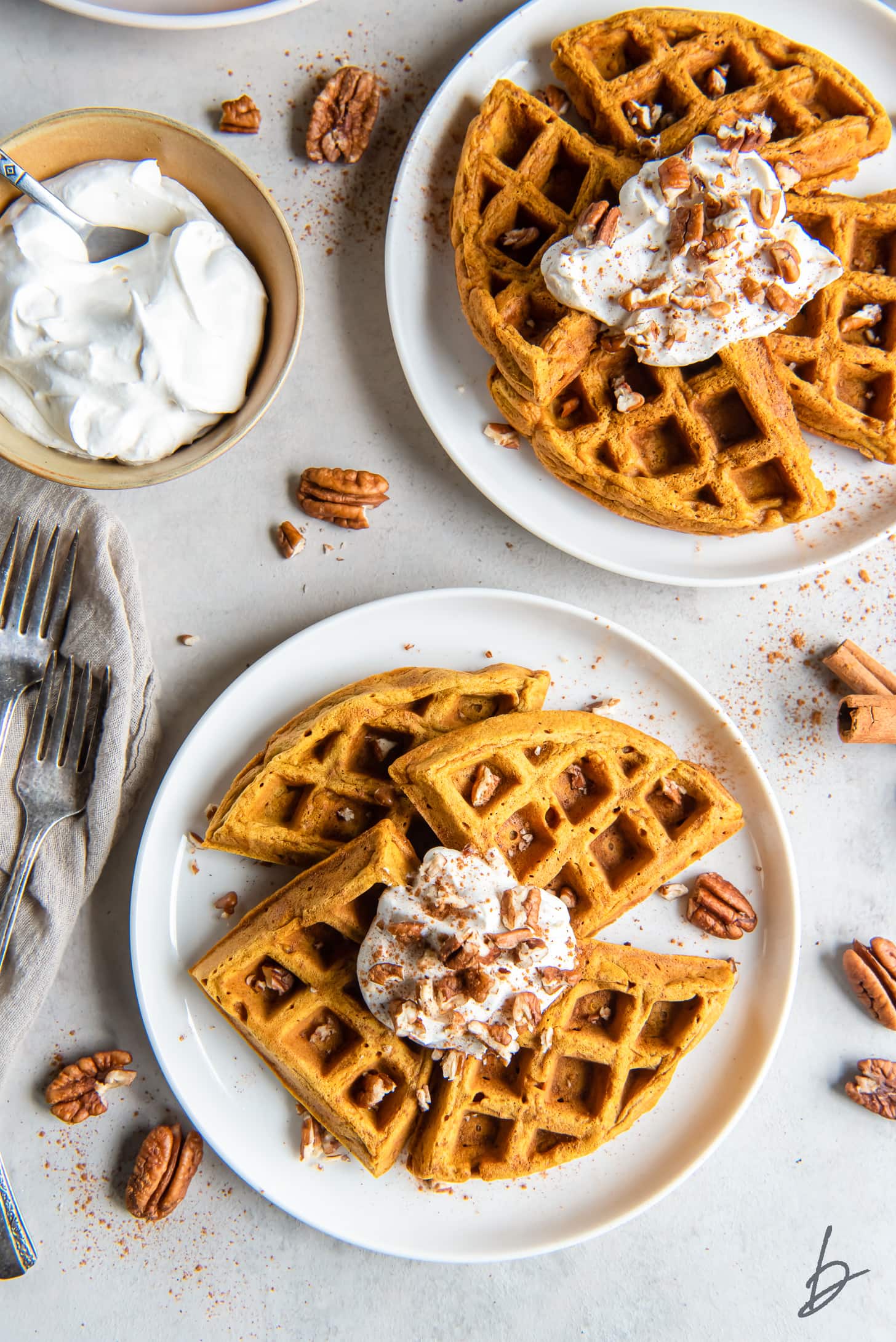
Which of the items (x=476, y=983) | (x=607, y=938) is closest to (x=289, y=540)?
(x=476, y=983)

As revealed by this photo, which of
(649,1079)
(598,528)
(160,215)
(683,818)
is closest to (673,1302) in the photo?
(649,1079)

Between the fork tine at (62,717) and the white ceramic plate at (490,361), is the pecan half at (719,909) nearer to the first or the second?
the white ceramic plate at (490,361)

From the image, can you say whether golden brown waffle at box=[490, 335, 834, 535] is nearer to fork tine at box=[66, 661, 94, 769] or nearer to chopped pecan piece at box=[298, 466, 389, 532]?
chopped pecan piece at box=[298, 466, 389, 532]

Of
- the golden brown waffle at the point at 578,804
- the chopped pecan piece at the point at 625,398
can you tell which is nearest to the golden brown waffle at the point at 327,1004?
the golden brown waffle at the point at 578,804

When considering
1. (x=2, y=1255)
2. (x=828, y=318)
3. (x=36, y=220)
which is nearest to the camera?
(x=36, y=220)

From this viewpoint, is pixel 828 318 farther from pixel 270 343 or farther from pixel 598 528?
pixel 270 343

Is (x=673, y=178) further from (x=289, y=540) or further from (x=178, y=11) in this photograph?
(x=178, y=11)

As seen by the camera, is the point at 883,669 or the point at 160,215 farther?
the point at 883,669
